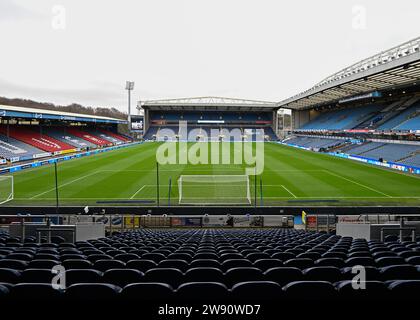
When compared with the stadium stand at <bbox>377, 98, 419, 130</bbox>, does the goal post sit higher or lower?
lower

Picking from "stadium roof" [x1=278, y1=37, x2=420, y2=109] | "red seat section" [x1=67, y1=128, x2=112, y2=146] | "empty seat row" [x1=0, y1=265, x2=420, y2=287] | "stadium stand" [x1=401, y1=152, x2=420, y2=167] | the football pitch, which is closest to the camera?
"empty seat row" [x1=0, y1=265, x2=420, y2=287]

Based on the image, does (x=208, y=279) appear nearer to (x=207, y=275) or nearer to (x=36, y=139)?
(x=207, y=275)

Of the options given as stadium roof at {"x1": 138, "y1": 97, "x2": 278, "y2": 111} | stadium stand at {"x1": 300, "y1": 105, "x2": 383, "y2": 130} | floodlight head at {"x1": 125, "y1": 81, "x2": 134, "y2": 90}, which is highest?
floodlight head at {"x1": 125, "y1": 81, "x2": 134, "y2": 90}

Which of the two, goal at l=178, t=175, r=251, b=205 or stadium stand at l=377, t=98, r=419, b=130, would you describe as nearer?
goal at l=178, t=175, r=251, b=205

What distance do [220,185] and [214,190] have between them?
211cm

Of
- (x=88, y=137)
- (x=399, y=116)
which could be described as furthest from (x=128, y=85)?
(x=399, y=116)

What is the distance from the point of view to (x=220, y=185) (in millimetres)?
29344

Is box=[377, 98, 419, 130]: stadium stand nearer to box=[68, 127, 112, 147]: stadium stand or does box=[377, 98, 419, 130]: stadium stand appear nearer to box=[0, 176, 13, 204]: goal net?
box=[0, 176, 13, 204]: goal net

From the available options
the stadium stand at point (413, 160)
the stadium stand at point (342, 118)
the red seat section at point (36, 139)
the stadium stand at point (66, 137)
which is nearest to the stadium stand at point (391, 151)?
the stadium stand at point (413, 160)

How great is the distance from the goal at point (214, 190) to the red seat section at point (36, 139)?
Result: 106 ft

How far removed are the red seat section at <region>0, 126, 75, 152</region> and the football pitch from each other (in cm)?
1374

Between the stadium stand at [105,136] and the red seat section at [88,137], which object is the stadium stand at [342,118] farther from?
the red seat section at [88,137]

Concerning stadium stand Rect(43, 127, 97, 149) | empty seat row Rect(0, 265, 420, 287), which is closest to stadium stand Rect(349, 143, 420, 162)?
empty seat row Rect(0, 265, 420, 287)

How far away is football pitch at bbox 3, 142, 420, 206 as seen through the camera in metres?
23.5
